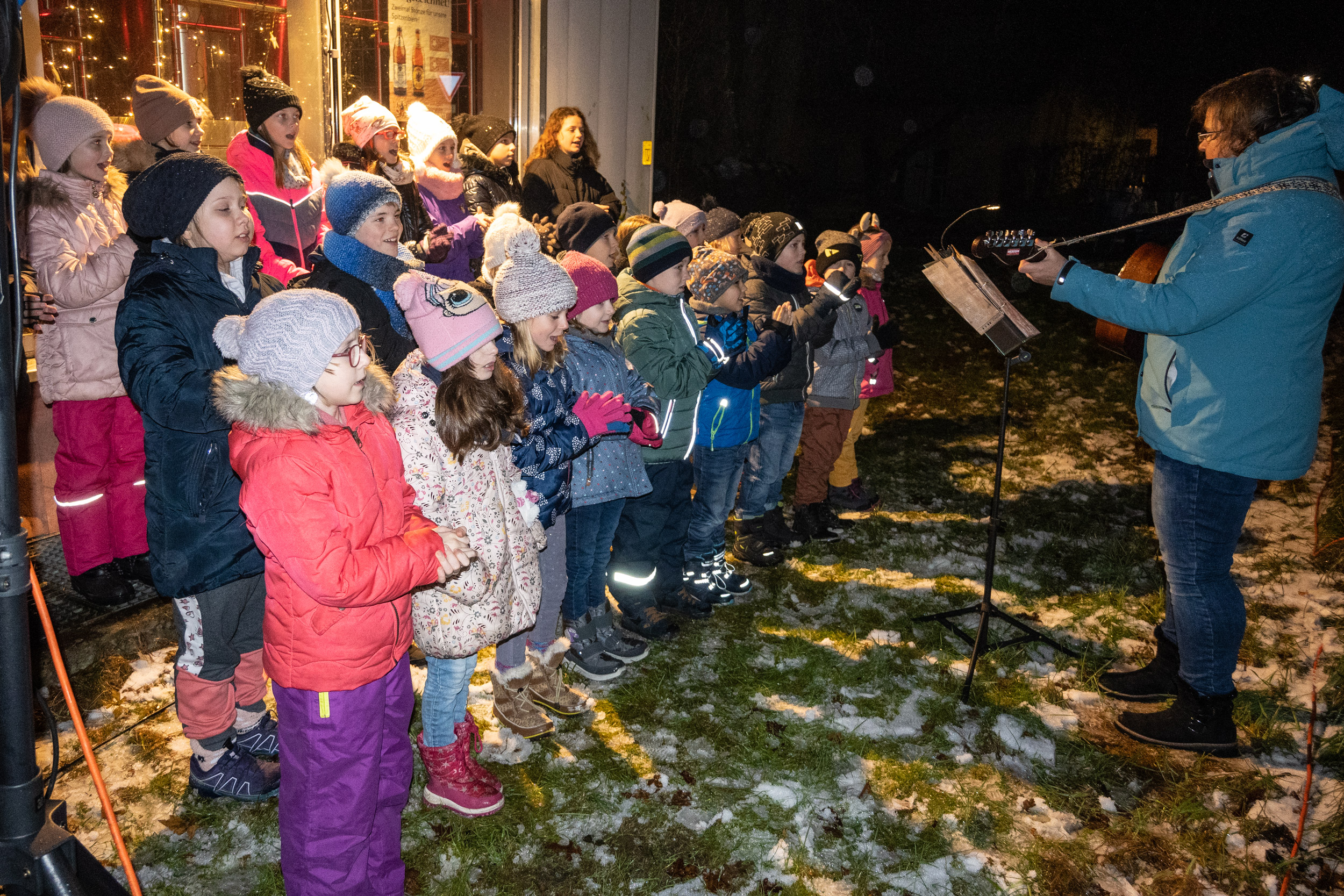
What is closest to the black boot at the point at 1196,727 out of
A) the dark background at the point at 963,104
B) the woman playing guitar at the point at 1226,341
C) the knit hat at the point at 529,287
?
the woman playing guitar at the point at 1226,341

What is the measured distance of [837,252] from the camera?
5.32 metres

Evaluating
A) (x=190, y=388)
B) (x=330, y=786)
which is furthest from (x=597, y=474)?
(x=330, y=786)

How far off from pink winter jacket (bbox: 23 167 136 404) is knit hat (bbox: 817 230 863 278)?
3.64m

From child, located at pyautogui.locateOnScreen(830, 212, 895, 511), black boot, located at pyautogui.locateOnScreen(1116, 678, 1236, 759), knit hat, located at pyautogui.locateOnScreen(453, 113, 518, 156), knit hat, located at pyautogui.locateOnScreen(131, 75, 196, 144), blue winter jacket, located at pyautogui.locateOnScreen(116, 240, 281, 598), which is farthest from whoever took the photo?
knit hat, located at pyautogui.locateOnScreen(453, 113, 518, 156)

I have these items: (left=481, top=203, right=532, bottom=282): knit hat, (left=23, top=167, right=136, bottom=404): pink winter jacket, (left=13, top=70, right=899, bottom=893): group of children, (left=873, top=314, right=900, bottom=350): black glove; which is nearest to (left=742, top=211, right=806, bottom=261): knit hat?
(left=13, top=70, right=899, bottom=893): group of children

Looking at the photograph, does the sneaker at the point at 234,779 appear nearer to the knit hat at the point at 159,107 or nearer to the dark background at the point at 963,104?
the knit hat at the point at 159,107

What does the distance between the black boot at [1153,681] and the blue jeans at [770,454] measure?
213cm

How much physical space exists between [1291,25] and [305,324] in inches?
1070

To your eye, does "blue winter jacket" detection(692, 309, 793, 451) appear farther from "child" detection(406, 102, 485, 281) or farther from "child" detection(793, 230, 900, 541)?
"child" detection(406, 102, 485, 281)

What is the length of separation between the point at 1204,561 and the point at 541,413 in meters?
2.79

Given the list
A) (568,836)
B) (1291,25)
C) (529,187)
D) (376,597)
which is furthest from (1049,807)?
(1291,25)

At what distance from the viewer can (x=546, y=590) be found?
3789mm

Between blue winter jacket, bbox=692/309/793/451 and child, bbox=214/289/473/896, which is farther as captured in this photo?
blue winter jacket, bbox=692/309/793/451

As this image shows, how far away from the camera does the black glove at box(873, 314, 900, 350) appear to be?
5988 millimetres
